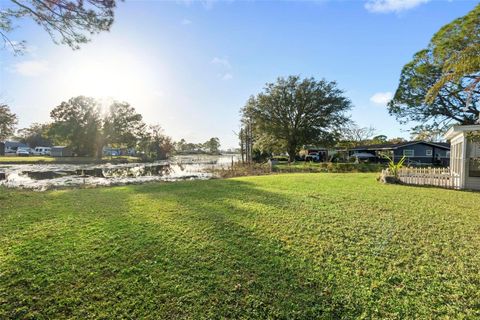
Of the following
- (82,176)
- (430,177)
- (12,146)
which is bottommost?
(82,176)

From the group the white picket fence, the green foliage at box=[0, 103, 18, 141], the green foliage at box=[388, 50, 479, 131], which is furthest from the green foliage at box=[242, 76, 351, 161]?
the green foliage at box=[0, 103, 18, 141]

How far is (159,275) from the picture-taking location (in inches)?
107

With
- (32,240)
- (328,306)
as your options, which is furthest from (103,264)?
(328,306)

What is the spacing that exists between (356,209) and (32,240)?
6063 mm

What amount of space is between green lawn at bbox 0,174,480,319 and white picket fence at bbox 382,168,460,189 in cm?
532

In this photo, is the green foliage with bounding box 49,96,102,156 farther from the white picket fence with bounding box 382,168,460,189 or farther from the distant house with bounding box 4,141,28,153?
the white picket fence with bounding box 382,168,460,189

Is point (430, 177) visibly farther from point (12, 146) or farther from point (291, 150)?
point (12, 146)

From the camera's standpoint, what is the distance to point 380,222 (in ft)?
14.9

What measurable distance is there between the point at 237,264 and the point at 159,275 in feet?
3.07

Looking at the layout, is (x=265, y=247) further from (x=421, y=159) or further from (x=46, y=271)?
(x=421, y=159)

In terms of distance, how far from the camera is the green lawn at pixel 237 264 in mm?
2320

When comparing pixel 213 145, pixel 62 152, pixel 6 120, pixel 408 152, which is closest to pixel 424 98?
pixel 408 152

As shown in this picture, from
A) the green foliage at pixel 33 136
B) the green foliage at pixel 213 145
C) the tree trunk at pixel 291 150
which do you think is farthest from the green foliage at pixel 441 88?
the green foliage at pixel 33 136

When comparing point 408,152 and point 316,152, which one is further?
point 316,152
